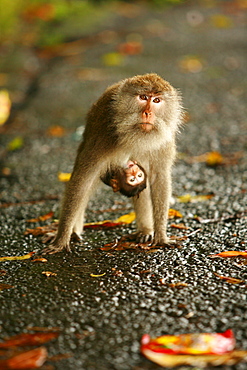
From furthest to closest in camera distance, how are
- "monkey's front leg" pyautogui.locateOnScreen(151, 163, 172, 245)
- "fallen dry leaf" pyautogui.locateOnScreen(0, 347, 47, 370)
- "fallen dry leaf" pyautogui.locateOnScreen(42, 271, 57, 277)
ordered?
"monkey's front leg" pyautogui.locateOnScreen(151, 163, 172, 245)
"fallen dry leaf" pyautogui.locateOnScreen(42, 271, 57, 277)
"fallen dry leaf" pyautogui.locateOnScreen(0, 347, 47, 370)

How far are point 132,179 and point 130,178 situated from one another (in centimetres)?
2

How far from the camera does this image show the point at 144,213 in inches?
167

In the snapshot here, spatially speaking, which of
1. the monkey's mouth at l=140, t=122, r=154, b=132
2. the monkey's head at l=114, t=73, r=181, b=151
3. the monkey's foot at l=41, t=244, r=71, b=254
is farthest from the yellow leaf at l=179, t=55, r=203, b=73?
the monkey's foot at l=41, t=244, r=71, b=254

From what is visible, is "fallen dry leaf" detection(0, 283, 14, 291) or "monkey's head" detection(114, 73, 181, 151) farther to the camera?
"monkey's head" detection(114, 73, 181, 151)

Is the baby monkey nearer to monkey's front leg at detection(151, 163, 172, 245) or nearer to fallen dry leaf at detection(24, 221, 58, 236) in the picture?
monkey's front leg at detection(151, 163, 172, 245)

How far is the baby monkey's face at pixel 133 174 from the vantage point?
3.92m

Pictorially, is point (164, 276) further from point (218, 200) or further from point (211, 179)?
point (211, 179)

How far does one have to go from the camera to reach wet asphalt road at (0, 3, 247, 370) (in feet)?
8.96

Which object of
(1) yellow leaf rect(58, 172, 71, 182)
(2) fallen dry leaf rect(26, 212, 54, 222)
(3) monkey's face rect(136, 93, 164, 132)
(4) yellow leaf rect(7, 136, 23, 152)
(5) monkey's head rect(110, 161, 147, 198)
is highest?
(3) monkey's face rect(136, 93, 164, 132)

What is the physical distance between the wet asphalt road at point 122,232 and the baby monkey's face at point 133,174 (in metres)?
0.54

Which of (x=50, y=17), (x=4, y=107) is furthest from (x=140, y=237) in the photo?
(x=50, y=17)

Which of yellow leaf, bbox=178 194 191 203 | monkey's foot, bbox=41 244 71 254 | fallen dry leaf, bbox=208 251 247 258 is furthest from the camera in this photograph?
yellow leaf, bbox=178 194 191 203

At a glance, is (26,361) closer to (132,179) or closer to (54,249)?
(54,249)

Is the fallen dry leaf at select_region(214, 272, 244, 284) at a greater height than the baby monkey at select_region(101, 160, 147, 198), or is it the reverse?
the baby monkey at select_region(101, 160, 147, 198)
